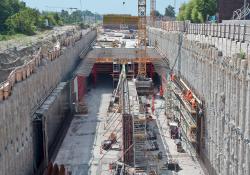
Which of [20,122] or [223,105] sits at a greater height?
[223,105]

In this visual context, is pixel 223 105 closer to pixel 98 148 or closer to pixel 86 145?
pixel 98 148

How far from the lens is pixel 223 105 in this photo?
76.1 ft

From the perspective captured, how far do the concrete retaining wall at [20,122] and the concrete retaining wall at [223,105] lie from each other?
32.3 ft

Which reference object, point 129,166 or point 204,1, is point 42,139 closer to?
point 129,166

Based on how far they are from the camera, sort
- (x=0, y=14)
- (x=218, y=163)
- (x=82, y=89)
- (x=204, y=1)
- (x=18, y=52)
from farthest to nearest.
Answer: (x=0, y=14), (x=204, y=1), (x=82, y=89), (x=18, y=52), (x=218, y=163)

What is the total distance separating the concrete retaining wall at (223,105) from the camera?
19.2 m

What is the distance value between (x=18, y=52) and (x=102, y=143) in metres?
14.3

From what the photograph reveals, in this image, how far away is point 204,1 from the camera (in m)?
83.9

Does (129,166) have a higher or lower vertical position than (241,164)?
lower

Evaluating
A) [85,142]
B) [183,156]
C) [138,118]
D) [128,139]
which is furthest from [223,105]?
[85,142]

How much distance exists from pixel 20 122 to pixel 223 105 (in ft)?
32.8

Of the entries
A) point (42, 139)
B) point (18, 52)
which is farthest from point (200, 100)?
point (18, 52)

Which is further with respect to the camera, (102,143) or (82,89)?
(82,89)

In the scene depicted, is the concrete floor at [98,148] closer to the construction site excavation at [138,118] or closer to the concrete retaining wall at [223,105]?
the construction site excavation at [138,118]
